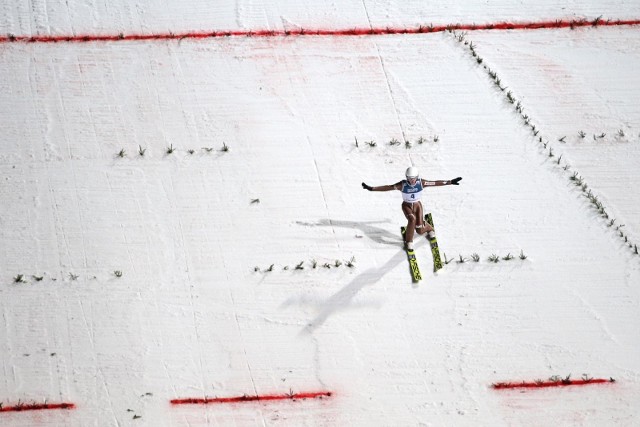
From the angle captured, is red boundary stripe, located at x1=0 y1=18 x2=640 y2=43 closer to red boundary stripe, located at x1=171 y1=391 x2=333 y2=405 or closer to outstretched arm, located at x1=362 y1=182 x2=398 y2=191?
outstretched arm, located at x1=362 y1=182 x2=398 y2=191

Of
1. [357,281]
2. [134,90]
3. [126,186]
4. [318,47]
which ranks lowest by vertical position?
[357,281]

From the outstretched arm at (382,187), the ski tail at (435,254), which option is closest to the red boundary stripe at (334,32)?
the outstretched arm at (382,187)

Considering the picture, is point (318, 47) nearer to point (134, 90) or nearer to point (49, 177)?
point (134, 90)

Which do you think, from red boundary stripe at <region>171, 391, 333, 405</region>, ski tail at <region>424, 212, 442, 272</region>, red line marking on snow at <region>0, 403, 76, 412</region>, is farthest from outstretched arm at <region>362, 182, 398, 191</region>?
red line marking on snow at <region>0, 403, 76, 412</region>

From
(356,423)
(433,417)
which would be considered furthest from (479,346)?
(356,423)

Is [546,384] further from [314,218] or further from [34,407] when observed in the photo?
[34,407]

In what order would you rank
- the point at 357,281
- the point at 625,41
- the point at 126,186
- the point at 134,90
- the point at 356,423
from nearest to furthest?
the point at 356,423 → the point at 357,281 → the point at 126,186 → the point at 134,90 → the point at 625,41

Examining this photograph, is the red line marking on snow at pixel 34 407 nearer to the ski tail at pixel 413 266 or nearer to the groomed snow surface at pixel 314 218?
the groomed snow surface at pixel 314 218

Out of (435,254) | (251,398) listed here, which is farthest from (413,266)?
(251,398)
